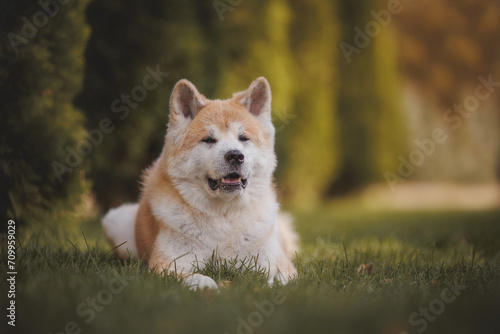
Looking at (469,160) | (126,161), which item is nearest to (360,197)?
(126,161)

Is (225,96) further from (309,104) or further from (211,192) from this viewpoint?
(211,192)

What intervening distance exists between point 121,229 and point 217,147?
1.31 meters

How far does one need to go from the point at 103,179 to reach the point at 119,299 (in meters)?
4.28

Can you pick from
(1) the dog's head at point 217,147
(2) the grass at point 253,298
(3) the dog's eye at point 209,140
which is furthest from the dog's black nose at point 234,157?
(2) the grass at point 253,298

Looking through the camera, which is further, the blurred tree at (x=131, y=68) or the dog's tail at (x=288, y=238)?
the blurred tree at (x=131, y=68)

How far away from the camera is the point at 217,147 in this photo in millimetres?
3066

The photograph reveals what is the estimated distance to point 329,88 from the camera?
11.2 m

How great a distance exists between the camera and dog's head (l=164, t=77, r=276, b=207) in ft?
10.0

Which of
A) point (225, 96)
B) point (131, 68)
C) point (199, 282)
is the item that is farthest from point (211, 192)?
point (225, 96)

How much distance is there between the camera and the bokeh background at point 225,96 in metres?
3.85

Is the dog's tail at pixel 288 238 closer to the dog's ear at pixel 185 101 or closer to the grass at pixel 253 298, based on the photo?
the grass at pixel 253 298

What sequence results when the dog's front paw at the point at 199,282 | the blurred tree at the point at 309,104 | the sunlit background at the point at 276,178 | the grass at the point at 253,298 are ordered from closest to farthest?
the grass at the point at 253,298 < the sunlit background at the point at 276,178 < the dog's front paw at the point at 199,282 < the blurred tree at the point at 309,104

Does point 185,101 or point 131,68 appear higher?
point 131,68

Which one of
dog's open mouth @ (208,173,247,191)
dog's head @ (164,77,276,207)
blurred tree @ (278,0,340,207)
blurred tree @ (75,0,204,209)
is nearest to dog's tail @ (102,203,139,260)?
dog's head @ (164,77,276,207)
